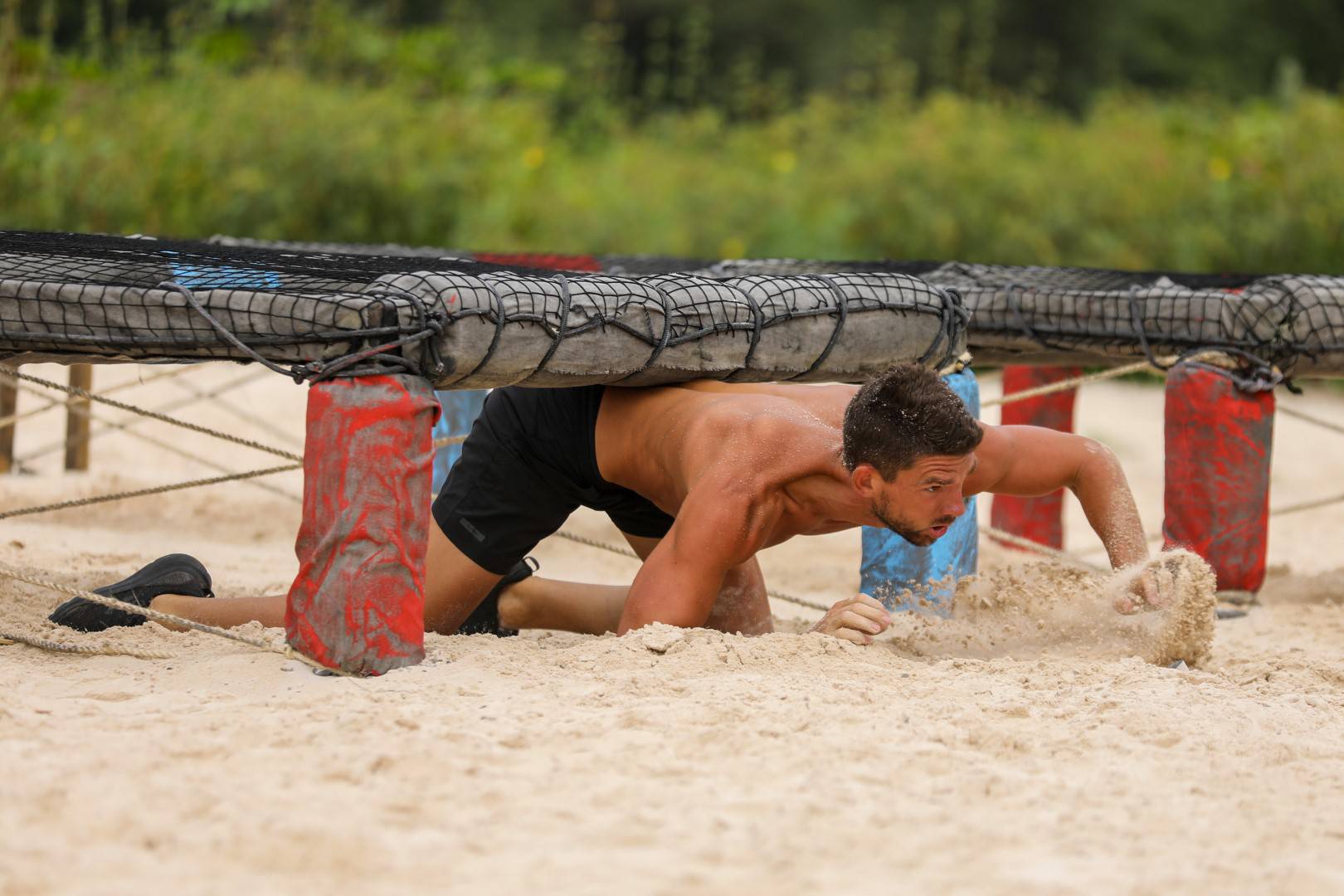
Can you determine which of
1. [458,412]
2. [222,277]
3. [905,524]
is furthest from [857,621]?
[458,412]

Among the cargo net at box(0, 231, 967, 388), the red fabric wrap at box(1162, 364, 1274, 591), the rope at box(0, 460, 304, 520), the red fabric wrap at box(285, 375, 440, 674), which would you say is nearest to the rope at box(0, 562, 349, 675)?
the red fabric wrap at box(285, 375, 440, 674)

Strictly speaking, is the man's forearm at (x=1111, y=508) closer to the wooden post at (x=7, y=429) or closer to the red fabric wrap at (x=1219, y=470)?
the red fabric wrap at (x=1219, y=470)

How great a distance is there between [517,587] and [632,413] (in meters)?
0.72

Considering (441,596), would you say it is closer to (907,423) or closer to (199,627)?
(199,627)

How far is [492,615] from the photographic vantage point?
13.2ft

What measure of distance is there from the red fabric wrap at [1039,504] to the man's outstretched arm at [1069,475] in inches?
89.4

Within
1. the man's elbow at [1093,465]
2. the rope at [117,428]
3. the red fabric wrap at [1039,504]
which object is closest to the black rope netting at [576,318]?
the man's elbow at [1093,465]

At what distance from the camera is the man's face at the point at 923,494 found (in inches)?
125

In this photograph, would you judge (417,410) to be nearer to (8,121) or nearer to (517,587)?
(517,587)

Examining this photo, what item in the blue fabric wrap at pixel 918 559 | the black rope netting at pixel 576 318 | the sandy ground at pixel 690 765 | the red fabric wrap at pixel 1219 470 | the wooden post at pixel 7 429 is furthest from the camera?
the wooden post at pixel 7 429

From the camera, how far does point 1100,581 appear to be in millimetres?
3523

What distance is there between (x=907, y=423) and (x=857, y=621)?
0.50 meters

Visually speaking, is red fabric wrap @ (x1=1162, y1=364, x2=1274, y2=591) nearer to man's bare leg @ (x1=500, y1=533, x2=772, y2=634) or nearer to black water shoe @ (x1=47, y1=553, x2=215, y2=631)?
man's bare leg @ (x1=500, y1=533, x2=772, y2=634)

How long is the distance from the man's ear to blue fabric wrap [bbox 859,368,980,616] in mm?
658
